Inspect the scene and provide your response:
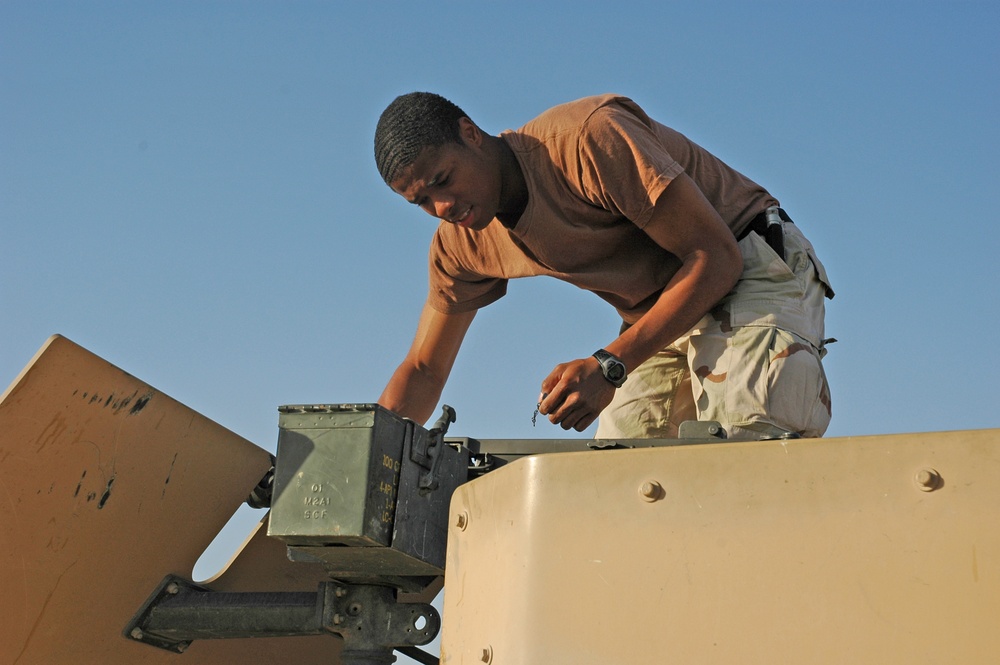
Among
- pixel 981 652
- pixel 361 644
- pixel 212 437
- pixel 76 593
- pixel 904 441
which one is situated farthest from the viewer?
pixel 212 437

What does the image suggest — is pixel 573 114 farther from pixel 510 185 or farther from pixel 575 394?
pixel 575 394

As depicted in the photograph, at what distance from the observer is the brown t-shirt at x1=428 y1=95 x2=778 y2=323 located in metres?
3.50

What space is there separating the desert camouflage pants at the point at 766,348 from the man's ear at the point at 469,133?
2.61 feet

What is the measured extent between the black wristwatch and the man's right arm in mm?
1104

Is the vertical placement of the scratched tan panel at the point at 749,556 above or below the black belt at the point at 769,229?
below

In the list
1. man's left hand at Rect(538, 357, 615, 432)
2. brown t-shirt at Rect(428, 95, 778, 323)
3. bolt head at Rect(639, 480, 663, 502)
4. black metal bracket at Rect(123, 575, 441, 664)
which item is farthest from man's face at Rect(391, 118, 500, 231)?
bolt head at Rect(639, 480, 663, 502)

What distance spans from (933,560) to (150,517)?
1802mm

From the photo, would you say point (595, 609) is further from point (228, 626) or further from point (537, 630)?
point (228, 626)

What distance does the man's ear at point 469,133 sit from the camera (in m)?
3.65

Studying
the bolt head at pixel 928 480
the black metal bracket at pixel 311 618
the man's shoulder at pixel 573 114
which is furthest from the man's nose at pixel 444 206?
the bolt head at pixel 928 480

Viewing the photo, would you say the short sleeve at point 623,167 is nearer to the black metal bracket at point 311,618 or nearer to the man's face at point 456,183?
the man's face at point 456,183

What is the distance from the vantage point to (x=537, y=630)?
219cm

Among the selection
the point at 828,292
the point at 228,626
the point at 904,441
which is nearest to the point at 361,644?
the point at 228,626

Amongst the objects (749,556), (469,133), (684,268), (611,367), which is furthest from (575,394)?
(749,556)
